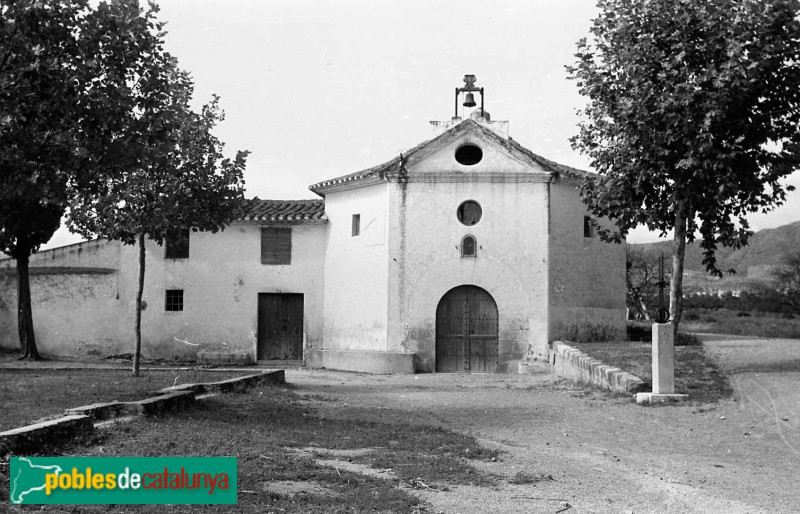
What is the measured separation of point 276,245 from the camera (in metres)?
26.4

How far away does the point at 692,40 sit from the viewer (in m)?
14.7

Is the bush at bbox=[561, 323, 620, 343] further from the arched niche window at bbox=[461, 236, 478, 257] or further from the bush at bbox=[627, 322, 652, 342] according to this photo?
the arched niche window at bbox=[461, 236, 478, 257]

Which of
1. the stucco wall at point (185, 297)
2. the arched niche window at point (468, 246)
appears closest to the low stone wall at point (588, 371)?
the arched niche window at point (468, 246)

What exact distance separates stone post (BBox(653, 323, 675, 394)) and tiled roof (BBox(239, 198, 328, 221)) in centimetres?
1456

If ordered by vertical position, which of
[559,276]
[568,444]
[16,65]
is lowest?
[568,444]

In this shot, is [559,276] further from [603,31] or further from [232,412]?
[232,412]

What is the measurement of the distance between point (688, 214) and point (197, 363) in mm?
15772

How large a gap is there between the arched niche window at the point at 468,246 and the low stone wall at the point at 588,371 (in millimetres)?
3472

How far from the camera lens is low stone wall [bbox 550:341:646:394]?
566 inches

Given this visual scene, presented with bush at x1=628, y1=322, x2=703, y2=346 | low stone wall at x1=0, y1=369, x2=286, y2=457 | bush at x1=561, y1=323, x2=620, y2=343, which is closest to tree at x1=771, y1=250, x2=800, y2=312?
bush at x1=628, y1=322, x2=703, y2=346

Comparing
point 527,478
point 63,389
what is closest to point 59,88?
point 63,389

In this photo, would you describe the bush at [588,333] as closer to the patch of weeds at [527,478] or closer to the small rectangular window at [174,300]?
the small rectangular window at [174,300]

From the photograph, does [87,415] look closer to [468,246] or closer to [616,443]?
[616,443]

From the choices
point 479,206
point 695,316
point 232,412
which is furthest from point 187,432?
point 695,316
